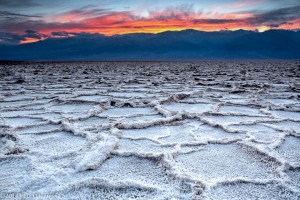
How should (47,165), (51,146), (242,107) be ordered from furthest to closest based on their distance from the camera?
(242,107) < (51,146) < (47,165)

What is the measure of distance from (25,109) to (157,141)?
5.47 ft

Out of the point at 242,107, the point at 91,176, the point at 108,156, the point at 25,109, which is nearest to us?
the point at 91,176

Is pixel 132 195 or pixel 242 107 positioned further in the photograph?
pixel 242 107

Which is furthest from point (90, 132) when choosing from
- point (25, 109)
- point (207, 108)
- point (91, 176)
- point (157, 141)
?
point (207, 108)

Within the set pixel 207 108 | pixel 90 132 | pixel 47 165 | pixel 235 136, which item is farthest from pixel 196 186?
pixel 207 108

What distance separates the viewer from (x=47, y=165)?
1.49 m

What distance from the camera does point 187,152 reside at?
1.69 meters

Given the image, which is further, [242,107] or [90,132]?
[242,107]

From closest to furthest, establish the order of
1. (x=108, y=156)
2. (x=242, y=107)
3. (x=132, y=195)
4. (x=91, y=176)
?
(x=132, y=195) < (x=91, y=176) < (x=108, y=156) < (x=242, y=107)

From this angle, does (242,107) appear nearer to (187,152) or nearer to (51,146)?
(187,152)

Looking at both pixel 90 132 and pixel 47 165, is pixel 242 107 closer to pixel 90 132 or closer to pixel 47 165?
pixel 90 132

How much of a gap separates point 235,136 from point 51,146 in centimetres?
120

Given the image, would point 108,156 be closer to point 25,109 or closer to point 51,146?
point 51,146

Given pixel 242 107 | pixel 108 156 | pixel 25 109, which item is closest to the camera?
pixel 108 156
